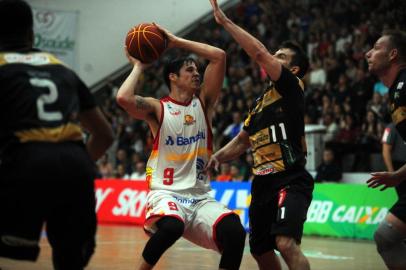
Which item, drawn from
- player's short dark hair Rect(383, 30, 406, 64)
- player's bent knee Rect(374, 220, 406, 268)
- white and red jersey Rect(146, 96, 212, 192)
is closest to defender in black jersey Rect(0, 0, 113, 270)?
white and red jersey Rect(146, 96, 212, 192)

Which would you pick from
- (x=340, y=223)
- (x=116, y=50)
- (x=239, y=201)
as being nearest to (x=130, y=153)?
(x=116, y=50)

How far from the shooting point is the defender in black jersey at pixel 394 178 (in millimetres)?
5871

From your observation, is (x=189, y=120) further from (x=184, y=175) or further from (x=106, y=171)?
(x=106, y=171)

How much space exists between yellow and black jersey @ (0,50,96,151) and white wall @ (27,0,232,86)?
54.7ft

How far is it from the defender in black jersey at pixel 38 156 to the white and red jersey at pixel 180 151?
2097 millimetres

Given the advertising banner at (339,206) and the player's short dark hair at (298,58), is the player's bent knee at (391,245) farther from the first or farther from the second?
the advertising banner at (339,206)

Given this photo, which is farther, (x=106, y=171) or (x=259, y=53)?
(x=106, y=171)

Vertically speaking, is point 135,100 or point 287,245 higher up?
point 135,100

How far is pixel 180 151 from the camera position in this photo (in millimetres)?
6293

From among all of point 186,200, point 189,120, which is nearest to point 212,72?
point 189,120

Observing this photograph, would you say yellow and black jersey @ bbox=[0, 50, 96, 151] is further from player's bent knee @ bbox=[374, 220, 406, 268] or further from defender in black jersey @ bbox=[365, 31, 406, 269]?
player's bent knee @ bbox=[374, 220, 406, 268]

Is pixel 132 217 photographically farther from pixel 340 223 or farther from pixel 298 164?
pixel 298 164

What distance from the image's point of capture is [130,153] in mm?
20453

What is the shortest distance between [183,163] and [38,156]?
8.12 ft
